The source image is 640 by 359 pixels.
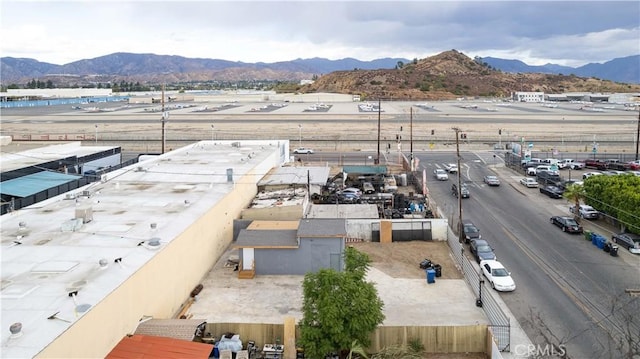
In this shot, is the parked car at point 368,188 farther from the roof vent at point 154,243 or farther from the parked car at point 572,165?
the parked car at point 572,165

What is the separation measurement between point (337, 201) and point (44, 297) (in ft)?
66.6

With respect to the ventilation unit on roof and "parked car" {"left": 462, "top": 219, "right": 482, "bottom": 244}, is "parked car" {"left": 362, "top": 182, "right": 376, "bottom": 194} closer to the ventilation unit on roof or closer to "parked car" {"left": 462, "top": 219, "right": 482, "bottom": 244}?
"parked car" {"left": 462, "top": 219, "right": 482, "bottom": 244}

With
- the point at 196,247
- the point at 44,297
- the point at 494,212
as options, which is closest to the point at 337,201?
the point at 494,212

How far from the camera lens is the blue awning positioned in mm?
29703

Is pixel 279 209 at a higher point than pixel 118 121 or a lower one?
lower

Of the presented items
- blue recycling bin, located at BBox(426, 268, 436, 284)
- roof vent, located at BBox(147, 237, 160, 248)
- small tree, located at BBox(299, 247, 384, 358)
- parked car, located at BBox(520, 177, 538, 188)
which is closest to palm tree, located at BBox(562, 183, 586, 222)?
parked car, located at BBox(520, 177, 538, 188)

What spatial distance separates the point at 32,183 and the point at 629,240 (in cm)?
3416

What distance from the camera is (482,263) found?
73.9 ft

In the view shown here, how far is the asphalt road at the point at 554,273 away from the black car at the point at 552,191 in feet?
1.54

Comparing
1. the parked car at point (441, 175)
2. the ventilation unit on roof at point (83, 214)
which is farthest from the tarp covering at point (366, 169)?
the ventilation unit on roof at point (83, 214)

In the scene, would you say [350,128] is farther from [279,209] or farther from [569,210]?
[279,209]

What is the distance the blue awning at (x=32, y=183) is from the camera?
29.7 meters

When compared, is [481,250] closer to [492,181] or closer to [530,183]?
[492,181]

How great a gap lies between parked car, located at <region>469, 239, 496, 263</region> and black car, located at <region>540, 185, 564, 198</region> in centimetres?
1467
